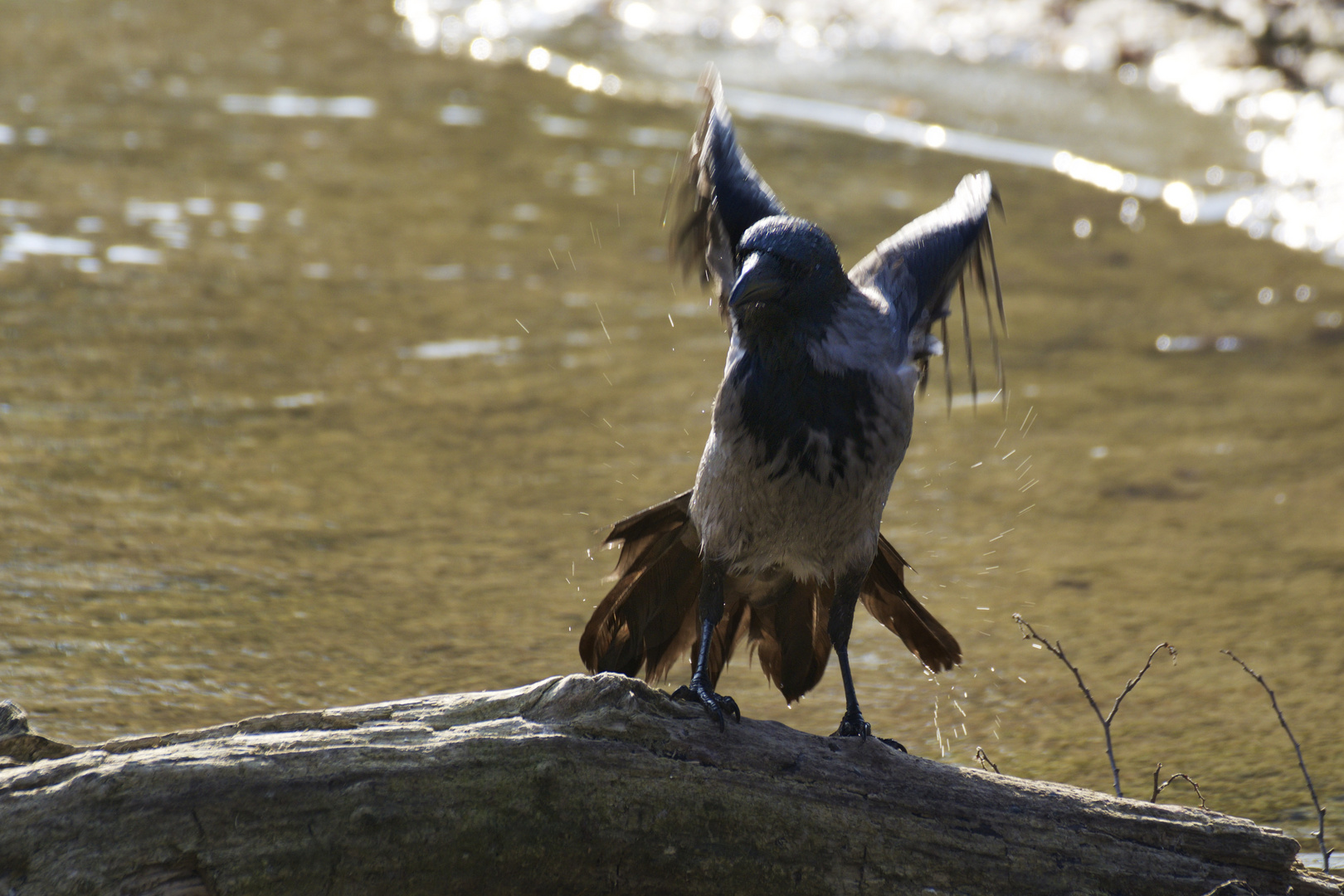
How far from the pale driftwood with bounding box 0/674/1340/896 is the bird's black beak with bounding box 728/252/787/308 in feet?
2.90

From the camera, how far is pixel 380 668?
14.7 ft

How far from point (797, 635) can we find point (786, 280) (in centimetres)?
116

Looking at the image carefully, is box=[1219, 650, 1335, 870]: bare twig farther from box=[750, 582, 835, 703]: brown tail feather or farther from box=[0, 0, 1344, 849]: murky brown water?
box=[750, 582, 835, 703]: brown tail feather

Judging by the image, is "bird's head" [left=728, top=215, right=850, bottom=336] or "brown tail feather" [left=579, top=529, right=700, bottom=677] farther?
"brown tail feather" [left=579, top=529, right=700, bottom=677]

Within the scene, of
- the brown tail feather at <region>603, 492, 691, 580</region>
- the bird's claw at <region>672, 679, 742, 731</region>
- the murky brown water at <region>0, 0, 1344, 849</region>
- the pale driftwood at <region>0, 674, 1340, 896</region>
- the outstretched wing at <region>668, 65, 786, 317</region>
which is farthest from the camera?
the murky brown water at <region>0, 0, 1344, 849</region>

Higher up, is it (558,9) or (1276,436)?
(558,9)

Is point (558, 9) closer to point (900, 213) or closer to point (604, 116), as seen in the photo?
point (604, 116)

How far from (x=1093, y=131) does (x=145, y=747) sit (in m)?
8.93

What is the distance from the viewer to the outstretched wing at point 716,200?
3928 mm

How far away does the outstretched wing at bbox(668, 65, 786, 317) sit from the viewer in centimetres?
393

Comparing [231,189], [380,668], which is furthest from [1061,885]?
[231,189]

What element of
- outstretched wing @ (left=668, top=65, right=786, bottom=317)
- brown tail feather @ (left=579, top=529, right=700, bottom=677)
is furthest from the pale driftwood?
outstretched wing @ (left=668, top=65, right=786, bottom=317)

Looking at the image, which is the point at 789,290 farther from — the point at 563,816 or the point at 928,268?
the point at 563,816

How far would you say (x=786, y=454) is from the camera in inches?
134
